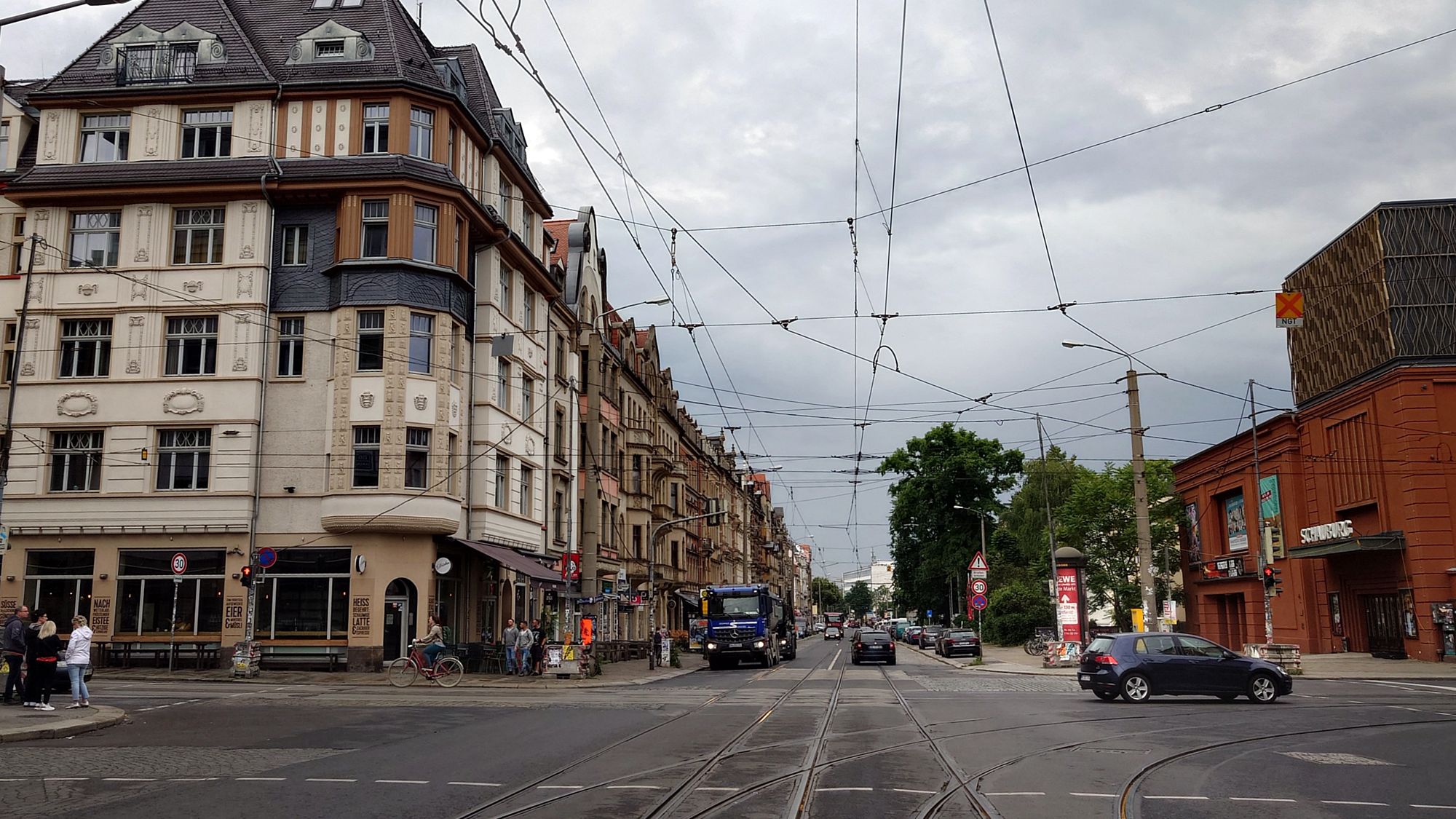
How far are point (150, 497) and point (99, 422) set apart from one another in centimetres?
277

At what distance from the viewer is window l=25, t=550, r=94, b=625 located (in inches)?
1303

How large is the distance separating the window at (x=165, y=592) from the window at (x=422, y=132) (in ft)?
42.4

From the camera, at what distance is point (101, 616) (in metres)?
32.7

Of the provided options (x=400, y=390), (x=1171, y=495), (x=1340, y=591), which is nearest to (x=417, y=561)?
(x=400, y=390)

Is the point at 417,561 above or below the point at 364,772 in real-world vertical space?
above

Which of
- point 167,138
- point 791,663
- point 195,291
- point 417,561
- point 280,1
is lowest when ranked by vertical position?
point 791,663

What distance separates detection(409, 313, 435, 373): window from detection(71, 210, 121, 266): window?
374 inches

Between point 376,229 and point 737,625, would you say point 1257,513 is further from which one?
point 376,229

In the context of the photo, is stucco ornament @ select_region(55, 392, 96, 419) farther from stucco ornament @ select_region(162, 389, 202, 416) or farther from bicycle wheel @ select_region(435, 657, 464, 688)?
bicycle wheel @ select_region(435, 657, 464, 688)

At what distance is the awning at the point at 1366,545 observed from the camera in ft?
123

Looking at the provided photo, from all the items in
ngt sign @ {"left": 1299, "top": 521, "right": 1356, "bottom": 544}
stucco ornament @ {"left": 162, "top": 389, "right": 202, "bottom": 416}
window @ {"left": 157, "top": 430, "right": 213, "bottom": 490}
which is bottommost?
ngt sign @ {"left": 1299, "top": 521, "right": 1356, "bottom": 544}

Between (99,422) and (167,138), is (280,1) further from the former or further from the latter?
(99,422)

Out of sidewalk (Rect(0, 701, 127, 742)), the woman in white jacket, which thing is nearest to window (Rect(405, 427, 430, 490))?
the woman in white jacket

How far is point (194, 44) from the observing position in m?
35.8
